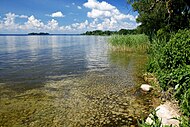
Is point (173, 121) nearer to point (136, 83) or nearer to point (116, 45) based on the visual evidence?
point (136, 83)

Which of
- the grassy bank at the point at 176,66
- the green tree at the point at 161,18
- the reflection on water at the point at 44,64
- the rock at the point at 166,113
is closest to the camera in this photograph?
the rock at the point at 166,113

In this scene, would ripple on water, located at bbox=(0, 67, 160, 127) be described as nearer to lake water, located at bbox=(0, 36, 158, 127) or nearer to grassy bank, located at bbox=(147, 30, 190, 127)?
lake water, located at bbox=(0, 36, 158, 127)

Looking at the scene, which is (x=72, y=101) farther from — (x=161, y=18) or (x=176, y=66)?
(x=161, y=18)

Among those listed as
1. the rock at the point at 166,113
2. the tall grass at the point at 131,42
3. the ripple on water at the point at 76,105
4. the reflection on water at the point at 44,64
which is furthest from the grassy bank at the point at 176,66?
the tall grass at the point at 131,42

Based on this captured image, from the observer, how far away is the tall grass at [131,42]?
3500cm

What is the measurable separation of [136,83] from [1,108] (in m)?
7.67

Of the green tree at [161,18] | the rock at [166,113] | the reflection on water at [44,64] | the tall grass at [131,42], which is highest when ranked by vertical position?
the green tree at [161,18]

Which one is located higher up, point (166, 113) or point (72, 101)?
point (166, 113)

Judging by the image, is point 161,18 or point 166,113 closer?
point 166,113

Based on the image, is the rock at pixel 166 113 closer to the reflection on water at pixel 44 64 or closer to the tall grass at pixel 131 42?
the reflection on water at pixel 44 64

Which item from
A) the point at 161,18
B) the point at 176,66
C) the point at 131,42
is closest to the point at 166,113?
the point at 176,66

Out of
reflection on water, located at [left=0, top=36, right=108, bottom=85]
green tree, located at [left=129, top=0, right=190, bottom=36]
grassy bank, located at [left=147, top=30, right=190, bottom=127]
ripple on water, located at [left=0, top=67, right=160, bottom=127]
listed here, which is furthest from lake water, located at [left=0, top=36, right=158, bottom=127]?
green tree, located at [left=129, top=0, right=190, bottom=36]

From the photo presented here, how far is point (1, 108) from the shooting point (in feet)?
33.5

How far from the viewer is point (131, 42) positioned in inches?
1411
